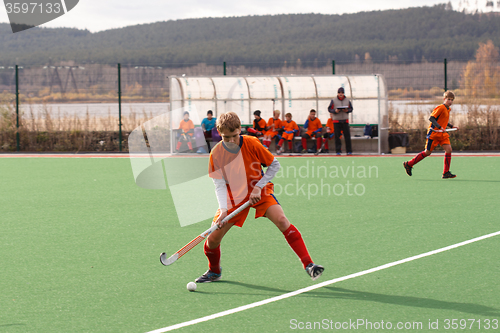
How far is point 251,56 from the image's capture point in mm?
107438

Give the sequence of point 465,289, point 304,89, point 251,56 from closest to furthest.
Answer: point 465,289, point 304,89, point 251,56

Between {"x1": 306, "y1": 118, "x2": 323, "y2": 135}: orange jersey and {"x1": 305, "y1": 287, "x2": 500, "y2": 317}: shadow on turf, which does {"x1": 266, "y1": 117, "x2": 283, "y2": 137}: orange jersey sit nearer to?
{"x1": 306, "y1": 118, "x2": 323, "y2": 135}: orange jersey

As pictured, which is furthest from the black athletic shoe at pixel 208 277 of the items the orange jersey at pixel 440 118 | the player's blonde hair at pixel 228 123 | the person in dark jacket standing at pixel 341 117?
the person in dark jacket standing at pixel 341 117

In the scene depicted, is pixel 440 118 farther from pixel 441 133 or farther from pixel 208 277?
pixel 208 277

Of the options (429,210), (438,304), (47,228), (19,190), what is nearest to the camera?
(438,304)

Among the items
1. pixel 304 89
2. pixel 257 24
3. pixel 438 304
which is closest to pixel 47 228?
pixel 438 304

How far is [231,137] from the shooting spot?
5.02 m

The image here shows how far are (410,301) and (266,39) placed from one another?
11860cm

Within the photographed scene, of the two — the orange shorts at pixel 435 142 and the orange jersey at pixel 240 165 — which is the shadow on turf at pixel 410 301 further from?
the orange shorts at pixel 435 142

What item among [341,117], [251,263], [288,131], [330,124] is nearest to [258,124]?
[288,131]

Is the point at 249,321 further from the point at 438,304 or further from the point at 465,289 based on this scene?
the point at 465,289

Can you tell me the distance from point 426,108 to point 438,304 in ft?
61.9

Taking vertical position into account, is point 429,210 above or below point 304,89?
below

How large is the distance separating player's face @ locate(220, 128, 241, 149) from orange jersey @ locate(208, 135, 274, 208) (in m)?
0.03
